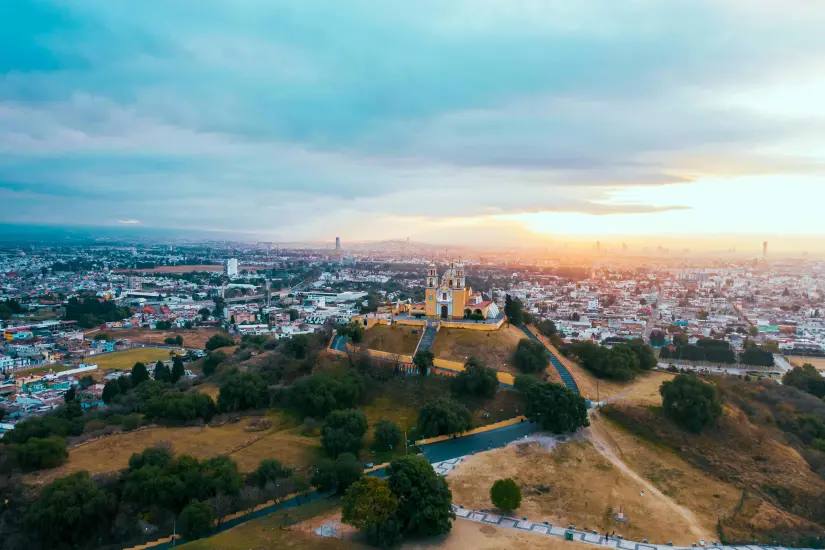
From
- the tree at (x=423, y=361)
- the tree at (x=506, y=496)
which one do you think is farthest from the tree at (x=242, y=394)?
the tree at (x=506, y=496)

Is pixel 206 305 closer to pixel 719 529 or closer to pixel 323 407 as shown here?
pixel 323 407

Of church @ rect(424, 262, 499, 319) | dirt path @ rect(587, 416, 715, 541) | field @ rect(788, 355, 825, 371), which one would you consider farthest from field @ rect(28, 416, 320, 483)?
field @ rect(788, 355, 825, 371)

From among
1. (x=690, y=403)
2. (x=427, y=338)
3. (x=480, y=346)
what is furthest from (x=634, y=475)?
(x=427, y=338)

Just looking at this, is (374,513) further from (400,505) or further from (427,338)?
(427,338)

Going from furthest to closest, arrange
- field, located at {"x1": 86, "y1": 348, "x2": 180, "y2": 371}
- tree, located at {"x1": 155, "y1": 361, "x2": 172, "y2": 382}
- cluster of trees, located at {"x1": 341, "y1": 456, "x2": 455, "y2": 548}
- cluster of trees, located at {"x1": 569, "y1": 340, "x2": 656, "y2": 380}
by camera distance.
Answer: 1. field, located at {"x1": 86, "y1": 348, "x2": 180, "y2": 371}
2. tree, located at {"x1": 155, "y1": 361, "x2": 172, "y2": 382}
3. cluster of trees, located at {"x1": 569, "y1": 340, "x2": 656, "y2": 380}
4. cluster of trees, located at {"x1": 341, "y1": 456, "x2": 455, "y2": 548}

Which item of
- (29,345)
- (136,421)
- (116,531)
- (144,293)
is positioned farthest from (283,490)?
(144,293)

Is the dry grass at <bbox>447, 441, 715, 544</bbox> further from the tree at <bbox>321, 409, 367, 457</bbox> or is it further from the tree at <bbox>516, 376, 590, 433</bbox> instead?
the tree at <bbox>321, 409, 367, 457</bbox>

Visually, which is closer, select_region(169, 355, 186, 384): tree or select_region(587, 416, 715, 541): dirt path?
select_region(587, 416, 715, 541): dirt path
